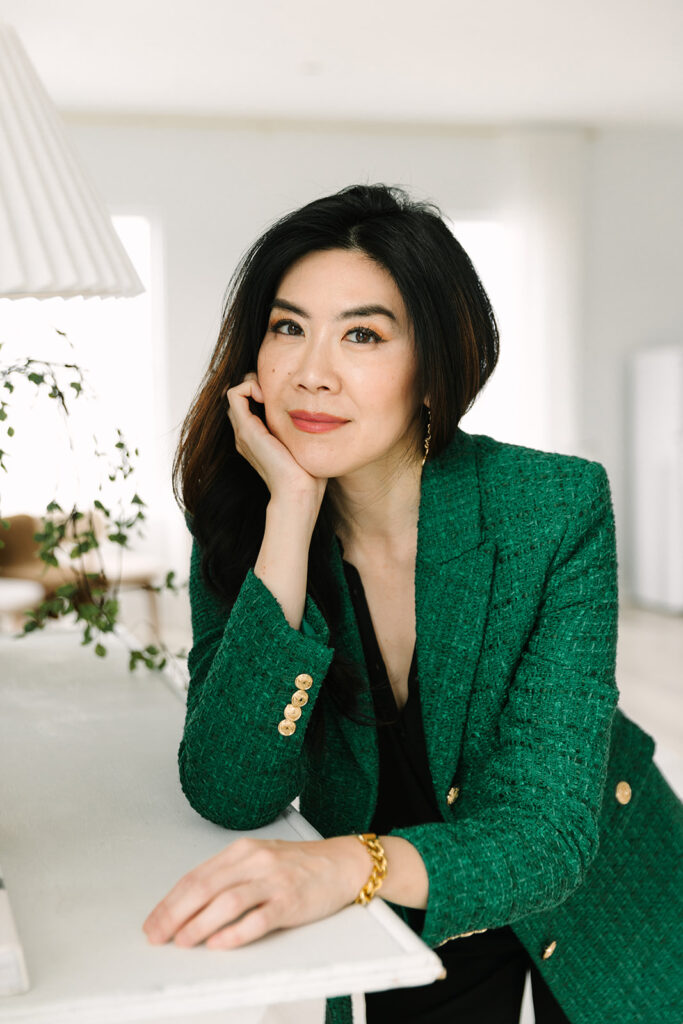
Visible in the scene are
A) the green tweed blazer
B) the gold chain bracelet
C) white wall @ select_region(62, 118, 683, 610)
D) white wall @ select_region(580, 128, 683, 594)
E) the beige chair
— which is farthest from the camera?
white wall @ select_region(580, 128, 683, 594)

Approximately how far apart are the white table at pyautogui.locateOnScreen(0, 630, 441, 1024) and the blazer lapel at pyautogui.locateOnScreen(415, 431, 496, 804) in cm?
21

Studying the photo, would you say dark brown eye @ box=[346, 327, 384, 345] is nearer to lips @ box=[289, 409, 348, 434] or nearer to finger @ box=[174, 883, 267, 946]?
lips @ box=[289, 409, 348, 434]

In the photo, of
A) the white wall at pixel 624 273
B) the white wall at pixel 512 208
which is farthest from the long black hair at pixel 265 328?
the white wall at pixel 624 273

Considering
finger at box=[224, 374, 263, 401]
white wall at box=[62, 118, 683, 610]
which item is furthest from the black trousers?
white wall at box=[62, 118, 683, 610]

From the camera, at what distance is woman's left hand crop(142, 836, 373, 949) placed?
90 cm

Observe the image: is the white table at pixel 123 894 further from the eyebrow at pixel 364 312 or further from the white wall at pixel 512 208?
the white wall at pixel 512 208

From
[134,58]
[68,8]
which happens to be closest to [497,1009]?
[68,8]

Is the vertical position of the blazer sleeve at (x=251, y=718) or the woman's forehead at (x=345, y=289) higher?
the woman's forehead at (x=345, y=289)

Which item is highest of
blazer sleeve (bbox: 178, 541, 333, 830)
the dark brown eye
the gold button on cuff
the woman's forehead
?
the woman's forehead

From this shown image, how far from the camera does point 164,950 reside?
897 mm

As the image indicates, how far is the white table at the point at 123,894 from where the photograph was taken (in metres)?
0.84

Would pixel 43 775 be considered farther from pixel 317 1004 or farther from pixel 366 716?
pixel 317 1004

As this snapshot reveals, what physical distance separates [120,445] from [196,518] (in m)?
0.16

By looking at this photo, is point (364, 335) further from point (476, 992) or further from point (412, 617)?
point (476, 992)
